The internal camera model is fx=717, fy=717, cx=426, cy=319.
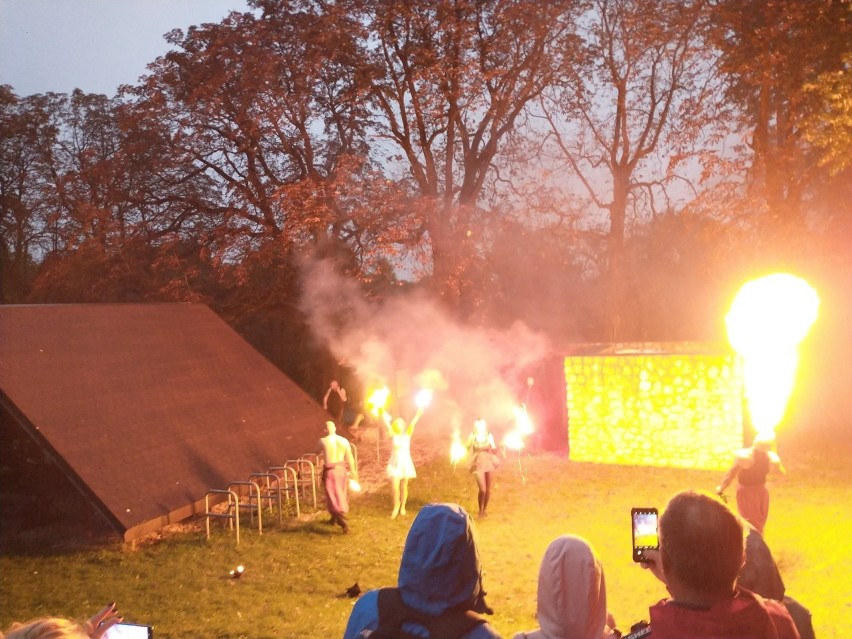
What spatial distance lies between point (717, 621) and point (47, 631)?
253 cm

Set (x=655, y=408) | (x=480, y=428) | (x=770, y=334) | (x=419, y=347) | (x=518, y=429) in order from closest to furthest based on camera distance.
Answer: (x=480, y=428) → (x=655, y=408) → (x=770, y=334) → (x=518, y=429) → (x=419, y=347)

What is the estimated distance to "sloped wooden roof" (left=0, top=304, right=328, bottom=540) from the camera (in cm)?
1082

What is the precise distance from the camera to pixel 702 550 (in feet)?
9.49

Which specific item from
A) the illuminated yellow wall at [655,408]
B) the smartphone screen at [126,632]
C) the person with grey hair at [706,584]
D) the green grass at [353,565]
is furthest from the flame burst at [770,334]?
the smartphone screen at [126,632]

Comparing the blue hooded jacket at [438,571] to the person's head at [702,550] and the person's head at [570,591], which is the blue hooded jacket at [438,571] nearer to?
the person's head at [570,591]

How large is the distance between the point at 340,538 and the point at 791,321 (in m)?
12.2

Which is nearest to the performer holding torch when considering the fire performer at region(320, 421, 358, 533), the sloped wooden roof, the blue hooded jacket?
the fire performer at region(320, 421, 358, 533)

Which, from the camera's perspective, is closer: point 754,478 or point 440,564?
point 440,564

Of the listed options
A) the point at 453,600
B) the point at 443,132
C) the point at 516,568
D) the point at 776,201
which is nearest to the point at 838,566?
the point at 516,568

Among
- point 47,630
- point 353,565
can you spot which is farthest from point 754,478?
point 47,630

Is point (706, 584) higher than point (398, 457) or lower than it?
higher

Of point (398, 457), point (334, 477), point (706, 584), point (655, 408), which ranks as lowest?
point (334, 477)

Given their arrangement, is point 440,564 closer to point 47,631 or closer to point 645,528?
point 47,631

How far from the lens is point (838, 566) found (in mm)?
9484
